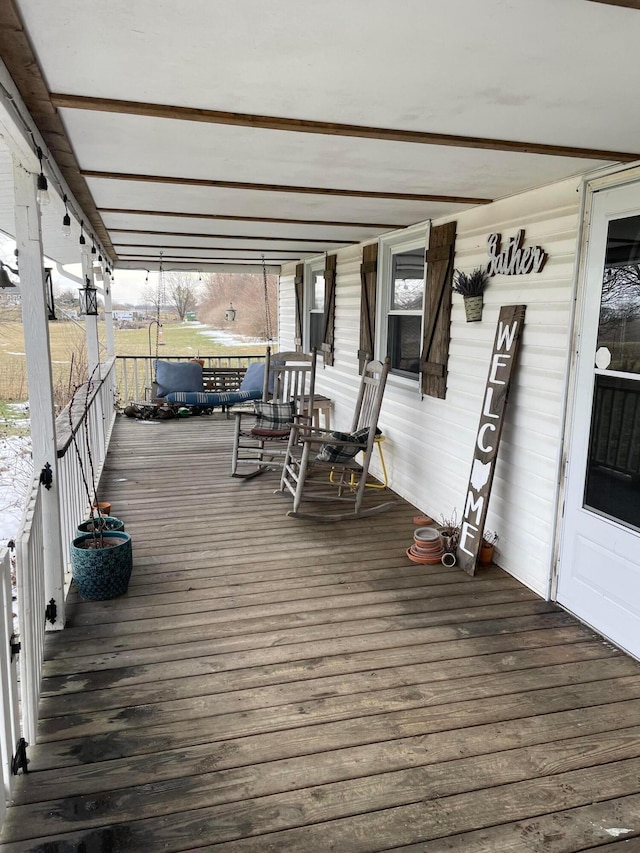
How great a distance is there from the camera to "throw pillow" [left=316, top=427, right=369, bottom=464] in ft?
14.7

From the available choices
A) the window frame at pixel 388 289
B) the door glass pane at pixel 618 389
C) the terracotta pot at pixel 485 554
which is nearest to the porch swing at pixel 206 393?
the window frame at pixel 388 289

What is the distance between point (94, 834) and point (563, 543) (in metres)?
2.47

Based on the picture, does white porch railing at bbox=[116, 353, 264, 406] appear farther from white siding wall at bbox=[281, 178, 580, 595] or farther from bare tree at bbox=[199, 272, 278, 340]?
white siding wall at bbox=[281, 178, 580, 595]

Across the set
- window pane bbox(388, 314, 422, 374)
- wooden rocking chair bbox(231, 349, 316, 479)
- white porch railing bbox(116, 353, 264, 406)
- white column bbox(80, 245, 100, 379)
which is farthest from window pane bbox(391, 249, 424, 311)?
white porch railing bbox(116, 353, 264, 406)

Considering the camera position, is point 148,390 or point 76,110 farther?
point 148,390

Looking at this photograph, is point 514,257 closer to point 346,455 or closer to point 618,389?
point 618,389

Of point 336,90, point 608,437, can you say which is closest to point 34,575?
point 336,90

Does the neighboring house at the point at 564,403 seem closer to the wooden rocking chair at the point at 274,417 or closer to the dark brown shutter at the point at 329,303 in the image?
the wooden rocking chair at the point at 274,417

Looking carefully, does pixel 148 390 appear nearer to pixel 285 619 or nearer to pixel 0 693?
pixel 285 619

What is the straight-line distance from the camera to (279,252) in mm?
7152

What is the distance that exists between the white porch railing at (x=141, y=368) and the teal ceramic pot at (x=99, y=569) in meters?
6.37

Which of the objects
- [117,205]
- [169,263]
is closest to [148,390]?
[169,263]

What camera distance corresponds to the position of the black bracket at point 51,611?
2.78m

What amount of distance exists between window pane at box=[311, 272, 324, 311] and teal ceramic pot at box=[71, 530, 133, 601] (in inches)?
200
